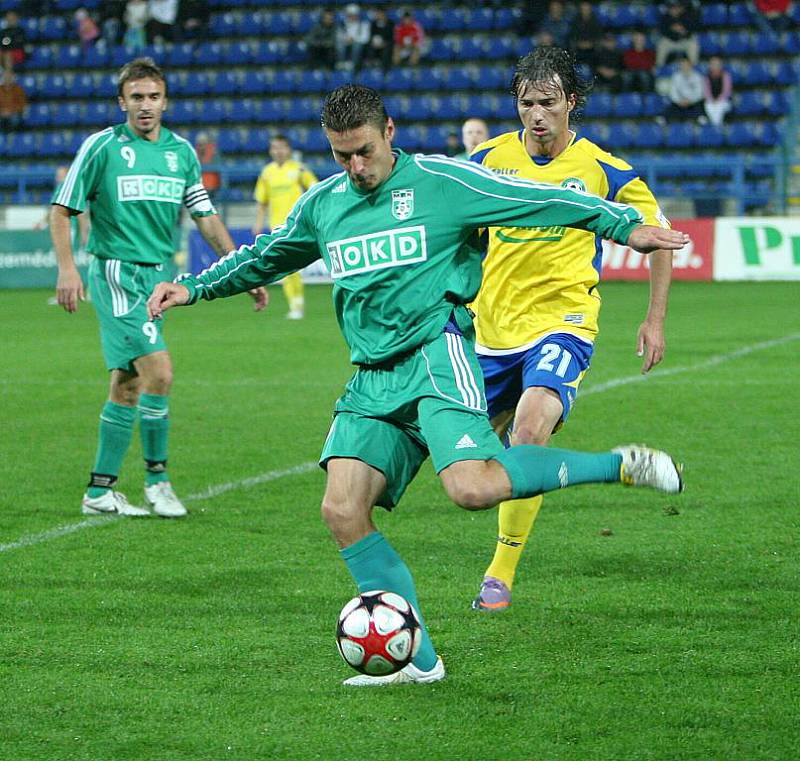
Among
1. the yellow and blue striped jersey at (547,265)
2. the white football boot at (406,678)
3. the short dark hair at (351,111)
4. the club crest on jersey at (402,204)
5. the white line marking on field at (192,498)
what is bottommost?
the white line marking on field at (192,498)

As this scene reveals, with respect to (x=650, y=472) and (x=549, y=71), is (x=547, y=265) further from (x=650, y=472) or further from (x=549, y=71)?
(x=650, y=472)

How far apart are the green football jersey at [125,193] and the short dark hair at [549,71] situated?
2.48 meters

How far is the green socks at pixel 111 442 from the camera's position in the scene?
773 centimetres

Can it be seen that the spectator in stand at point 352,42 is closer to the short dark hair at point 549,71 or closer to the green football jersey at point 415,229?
the short dark hair at point 549,71

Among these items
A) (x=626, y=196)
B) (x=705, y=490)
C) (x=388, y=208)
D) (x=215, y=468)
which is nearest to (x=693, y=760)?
(x=388, y=208)

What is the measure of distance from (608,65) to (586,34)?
0.84 m

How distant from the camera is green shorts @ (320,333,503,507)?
4.70 meters

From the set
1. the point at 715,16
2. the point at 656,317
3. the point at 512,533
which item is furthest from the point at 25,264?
the point at 656,317

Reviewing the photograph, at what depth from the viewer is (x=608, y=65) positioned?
26.6 metres

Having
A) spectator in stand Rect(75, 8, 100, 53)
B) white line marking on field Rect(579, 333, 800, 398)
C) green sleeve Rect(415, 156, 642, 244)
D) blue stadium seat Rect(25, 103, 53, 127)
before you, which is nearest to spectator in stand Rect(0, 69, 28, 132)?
blue stadium seat Rect(25, 103, 53, 127)

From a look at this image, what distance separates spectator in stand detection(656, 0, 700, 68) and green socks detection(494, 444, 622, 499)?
73.7 ft

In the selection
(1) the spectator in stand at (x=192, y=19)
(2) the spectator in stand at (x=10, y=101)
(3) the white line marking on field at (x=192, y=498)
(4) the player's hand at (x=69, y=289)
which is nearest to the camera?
(3) the white line marking on field at (x=192, y=498)

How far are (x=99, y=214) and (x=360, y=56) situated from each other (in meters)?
21.4

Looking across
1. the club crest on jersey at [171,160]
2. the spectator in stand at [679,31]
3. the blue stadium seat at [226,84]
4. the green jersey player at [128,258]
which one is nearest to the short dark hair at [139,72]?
the green jersey player at [128,258]
